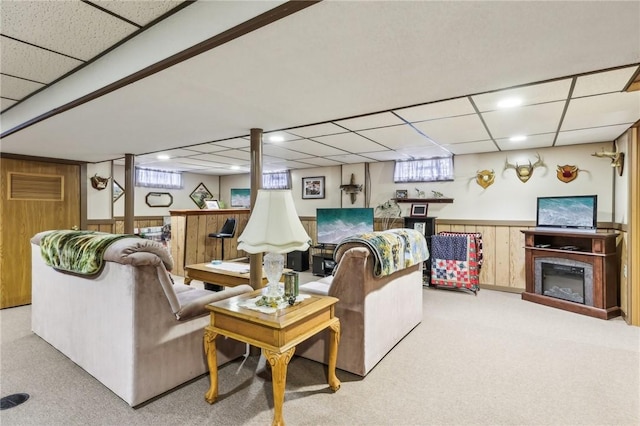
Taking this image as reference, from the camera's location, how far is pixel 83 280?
7.91ft

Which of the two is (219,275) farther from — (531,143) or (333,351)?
(531,143)

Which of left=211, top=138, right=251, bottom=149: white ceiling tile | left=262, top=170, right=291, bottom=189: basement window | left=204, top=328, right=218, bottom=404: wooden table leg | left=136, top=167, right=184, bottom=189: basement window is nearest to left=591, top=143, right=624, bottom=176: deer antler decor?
left=211, top=138, right=251, bottom=149: white ceiling tile

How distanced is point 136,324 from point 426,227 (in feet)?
14.7

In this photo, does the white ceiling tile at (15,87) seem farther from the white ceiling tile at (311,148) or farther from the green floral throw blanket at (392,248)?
the green floral throw blanket at (392,248)

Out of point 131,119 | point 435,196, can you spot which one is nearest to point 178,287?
point 131,119

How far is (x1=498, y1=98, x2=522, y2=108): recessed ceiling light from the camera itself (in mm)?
2571

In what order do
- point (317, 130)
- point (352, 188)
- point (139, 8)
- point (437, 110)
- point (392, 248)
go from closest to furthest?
1. point (139, 8)
2. point (392, 248)
3. point (437, 110)
4. point (317, 130)
5. point (352, 188)

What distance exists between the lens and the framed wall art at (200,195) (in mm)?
7977

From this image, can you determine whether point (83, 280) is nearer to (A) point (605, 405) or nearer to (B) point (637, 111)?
(A) point (605, 405)

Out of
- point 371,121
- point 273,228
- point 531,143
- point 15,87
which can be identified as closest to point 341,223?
point 371,121

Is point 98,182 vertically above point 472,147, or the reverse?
point 472,147

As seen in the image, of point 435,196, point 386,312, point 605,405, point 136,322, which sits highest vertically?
point 435,196

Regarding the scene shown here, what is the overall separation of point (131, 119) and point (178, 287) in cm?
157

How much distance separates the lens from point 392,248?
2732 mm
